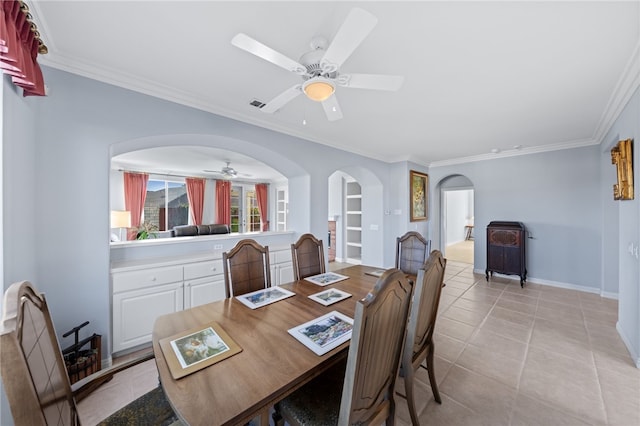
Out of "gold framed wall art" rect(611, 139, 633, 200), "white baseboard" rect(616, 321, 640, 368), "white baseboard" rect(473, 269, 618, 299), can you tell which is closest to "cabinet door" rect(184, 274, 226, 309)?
"white baseboard" rect(616, 321, 640, 368)

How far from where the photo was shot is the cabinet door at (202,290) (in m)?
2.64

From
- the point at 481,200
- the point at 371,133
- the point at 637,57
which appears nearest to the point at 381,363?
the point at 637,57

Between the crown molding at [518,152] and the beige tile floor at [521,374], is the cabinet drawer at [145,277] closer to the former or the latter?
the beige tile floor at [521,374]

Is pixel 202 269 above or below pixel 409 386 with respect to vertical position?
above

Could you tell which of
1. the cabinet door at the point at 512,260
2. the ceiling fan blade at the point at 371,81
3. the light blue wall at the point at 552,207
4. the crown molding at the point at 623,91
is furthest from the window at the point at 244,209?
the crown molding at the point at 623,91

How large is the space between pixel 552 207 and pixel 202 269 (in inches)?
228

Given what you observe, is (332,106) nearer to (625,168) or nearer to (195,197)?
(625,168)

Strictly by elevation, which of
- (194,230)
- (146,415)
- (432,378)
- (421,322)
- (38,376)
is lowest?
(432,378)

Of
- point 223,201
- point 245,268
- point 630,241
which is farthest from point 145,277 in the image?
point 223,201

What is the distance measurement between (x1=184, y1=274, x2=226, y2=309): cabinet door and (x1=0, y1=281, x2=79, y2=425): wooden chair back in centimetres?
161

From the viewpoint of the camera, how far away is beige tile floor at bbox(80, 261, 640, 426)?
1.72 metres

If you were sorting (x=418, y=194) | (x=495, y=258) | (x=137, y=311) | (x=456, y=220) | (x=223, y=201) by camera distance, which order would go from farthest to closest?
1. (x=456, y=220)
2. (x=223, y=201)
3. (x=418, y=194)
4. (x=495, y=258)
5. (x=137, y=311)

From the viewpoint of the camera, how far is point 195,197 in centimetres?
727

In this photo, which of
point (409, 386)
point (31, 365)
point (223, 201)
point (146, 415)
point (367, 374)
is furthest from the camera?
point (223, 201)
